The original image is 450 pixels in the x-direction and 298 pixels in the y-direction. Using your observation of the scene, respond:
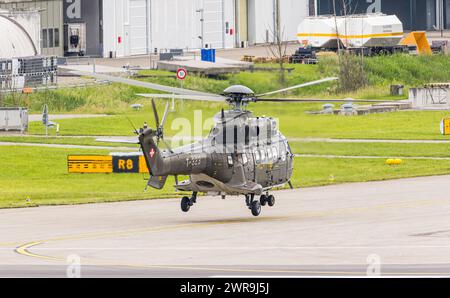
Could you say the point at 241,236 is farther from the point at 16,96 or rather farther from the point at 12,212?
the point at 16,96

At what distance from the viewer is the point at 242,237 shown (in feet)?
96.5

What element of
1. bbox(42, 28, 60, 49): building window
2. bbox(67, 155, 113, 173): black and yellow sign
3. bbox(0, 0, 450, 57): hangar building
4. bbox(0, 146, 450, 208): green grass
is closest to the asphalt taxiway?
bbox(0, 146, 450, 208): green grass

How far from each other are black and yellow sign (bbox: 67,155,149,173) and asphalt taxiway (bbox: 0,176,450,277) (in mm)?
8841

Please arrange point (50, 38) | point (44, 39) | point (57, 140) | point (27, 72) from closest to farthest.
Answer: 1. point (57, 140)
2. point (27, 72)
3. point (44, 39)
4. point (50, 38)

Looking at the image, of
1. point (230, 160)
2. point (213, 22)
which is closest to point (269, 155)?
point (230, 160)

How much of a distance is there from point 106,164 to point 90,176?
839mm

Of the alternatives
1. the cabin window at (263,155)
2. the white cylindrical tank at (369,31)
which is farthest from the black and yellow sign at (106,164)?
the white cylindrical tank at (369,31)

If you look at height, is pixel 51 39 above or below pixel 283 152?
above

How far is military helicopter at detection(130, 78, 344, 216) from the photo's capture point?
3073cm

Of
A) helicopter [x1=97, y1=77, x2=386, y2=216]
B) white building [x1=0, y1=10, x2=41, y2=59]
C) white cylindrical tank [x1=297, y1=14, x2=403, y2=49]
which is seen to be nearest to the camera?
helicopter [x1=97, y1=77, x2=386, y2=216]

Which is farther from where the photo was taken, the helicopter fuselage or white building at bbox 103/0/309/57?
white building at bbox 103/0/309/57

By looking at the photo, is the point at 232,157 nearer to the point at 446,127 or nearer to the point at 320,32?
the point at 446,127

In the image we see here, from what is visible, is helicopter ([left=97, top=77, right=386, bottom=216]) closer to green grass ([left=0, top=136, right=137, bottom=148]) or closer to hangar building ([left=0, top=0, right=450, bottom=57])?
green grass ([left=0, top=136, right=137, bottom=148])
